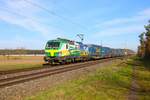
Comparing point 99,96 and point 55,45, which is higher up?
point 55,45

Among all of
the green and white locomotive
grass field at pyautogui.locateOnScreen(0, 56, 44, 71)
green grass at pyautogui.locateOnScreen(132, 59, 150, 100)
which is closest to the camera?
green grass at pyautogui.locateOnScreen(132, 59, 150, 100)

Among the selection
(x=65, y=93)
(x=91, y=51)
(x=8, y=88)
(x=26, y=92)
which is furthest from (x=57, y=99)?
(x=91, y=51)

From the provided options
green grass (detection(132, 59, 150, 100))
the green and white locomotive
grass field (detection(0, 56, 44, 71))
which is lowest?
green grass (detection(132, 59, 150, 100))

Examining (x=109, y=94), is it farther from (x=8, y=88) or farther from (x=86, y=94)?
(x=8, y=88)

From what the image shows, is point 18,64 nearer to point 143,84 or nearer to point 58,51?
point 58,51

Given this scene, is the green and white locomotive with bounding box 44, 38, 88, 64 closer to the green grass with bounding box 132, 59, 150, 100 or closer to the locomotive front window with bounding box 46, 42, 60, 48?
the locomotive front window with bounding box 46, 42, 60, 48

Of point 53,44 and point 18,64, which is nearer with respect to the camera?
point 53,44

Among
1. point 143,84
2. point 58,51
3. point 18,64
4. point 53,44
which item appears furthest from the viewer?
point 18,64

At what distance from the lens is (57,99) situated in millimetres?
11453

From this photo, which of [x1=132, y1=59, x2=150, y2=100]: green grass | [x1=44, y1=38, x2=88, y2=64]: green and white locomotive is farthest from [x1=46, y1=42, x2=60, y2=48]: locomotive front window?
[x1=132, y1=59, x2=150, y2=100]: green grass

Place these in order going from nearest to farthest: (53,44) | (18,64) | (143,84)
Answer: (143,84) < (53,44) < (18,64)

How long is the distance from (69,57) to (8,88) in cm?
2374


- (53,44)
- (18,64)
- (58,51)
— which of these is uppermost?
(53,44)

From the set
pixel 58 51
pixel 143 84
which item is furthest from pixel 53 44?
pixel 143 84
